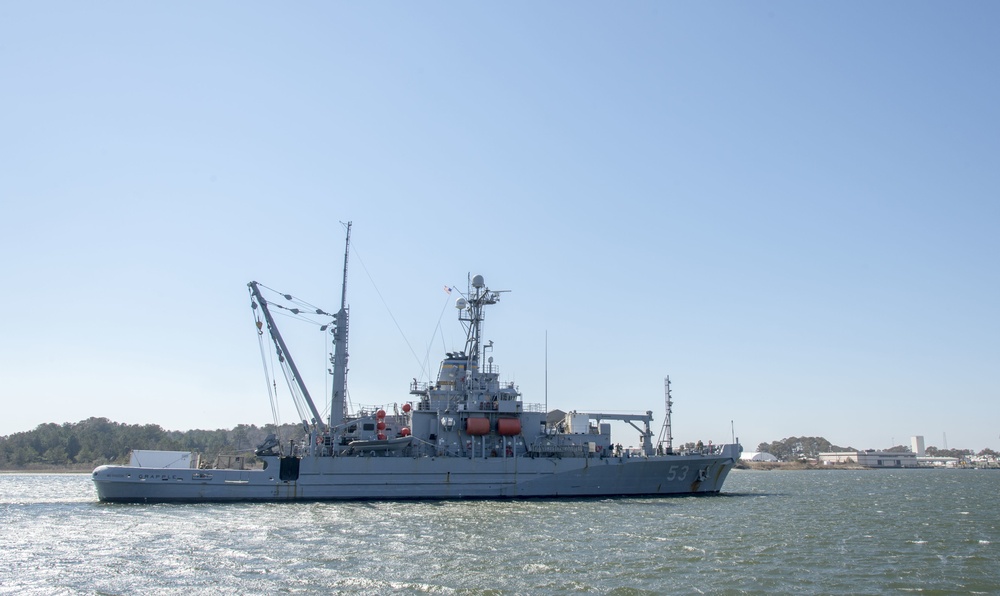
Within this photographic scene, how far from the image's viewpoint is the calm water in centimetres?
1557

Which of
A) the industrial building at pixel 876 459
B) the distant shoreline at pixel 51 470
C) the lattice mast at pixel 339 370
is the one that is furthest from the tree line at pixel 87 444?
the industrial building at pixel 876 459

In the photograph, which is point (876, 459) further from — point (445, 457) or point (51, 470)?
point (51, 470)

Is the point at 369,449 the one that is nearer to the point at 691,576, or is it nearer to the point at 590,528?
the point at 590,528

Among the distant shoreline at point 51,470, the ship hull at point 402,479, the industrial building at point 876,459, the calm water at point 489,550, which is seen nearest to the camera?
the calm water at point 489,550

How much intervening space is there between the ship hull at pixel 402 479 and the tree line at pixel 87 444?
6220 cm

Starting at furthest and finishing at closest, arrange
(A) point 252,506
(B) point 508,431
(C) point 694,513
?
1. (B) point 508,431
2. (A) point 252,506
3. (C) point 694,513

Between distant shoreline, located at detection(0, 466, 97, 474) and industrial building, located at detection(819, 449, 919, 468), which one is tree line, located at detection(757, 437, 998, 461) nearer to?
industrial building, located at detection(819, 449, 919, 468)

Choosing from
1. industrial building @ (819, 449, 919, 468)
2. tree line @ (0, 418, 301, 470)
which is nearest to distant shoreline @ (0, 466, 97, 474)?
tree line @ (0, 418, 301, 470)

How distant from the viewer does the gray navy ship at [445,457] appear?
32156mm

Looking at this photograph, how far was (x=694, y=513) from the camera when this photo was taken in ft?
93.2

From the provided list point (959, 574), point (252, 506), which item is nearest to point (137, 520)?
point (252, 506)

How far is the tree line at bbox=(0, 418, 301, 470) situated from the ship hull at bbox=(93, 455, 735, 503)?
62.2 m

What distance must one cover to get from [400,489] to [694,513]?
13.1m

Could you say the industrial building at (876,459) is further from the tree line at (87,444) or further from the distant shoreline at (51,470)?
the distant shoreline at (51,470)
